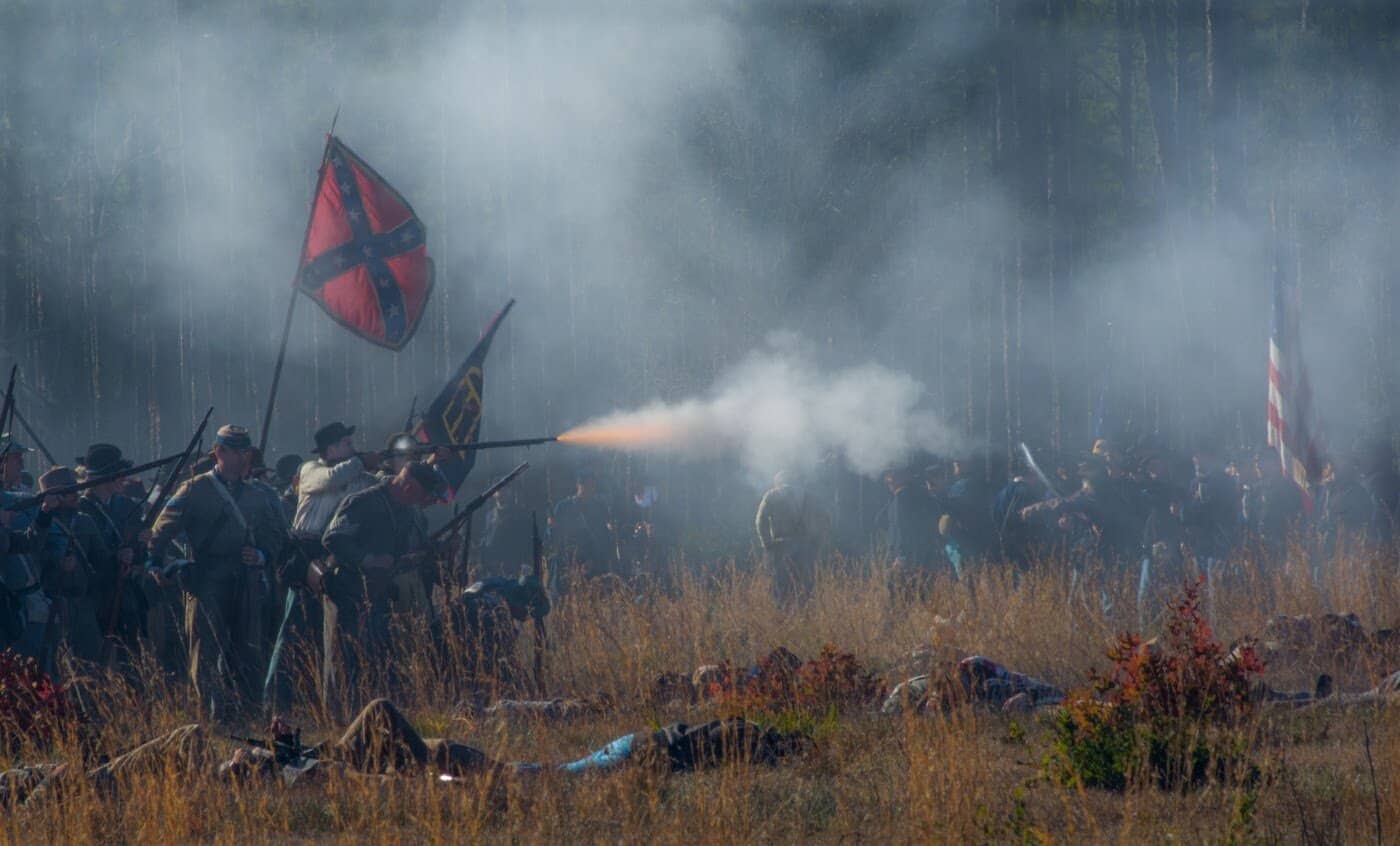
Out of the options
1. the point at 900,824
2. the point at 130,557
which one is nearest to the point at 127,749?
the point at 130,557

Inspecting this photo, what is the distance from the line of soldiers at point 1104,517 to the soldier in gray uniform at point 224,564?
451cm

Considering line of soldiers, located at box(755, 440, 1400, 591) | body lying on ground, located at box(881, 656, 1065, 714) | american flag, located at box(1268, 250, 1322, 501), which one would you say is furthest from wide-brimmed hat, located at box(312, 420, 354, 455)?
american flag, located at box(1268, 250, 1322, 501)

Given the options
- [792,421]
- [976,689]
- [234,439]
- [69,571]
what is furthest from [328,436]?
[792,421]

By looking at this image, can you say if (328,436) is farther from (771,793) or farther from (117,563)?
(771,793)

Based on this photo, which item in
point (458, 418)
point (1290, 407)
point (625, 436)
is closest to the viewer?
point (458, 418)

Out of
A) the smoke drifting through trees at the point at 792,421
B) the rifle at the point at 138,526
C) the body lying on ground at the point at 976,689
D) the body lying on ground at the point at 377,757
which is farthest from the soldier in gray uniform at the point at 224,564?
the body lying on ground at the point at 976,689

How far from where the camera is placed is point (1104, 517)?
40.4ft

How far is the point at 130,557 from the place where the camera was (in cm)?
860

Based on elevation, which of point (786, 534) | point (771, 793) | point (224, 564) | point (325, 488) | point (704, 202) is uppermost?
point (704, 202)

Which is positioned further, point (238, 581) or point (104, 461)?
point (104, 461)

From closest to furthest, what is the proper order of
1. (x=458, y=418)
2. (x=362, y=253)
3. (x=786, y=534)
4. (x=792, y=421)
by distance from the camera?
(x=458, y=418)
(x=362, y=253)
(x=786, y=534)
(x=792, y=421)

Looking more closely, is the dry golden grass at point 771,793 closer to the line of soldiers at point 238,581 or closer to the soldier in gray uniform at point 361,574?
the soldier in gray uniform at point 361,574

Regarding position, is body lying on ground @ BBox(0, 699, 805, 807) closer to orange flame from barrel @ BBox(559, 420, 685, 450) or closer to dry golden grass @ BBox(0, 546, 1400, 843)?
dry golden grass @ BBox(0, 546, 1400, 843)

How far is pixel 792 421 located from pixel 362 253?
524cm
